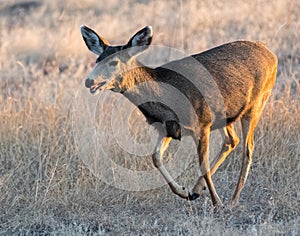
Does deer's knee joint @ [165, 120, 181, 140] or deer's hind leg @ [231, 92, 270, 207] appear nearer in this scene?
deer's knee joint @ [165, 120, 181, 140]

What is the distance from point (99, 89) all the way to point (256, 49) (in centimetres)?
207

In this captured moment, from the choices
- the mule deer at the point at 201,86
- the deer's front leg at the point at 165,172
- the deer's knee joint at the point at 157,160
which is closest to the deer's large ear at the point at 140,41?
the mule deer at the point at 201,86

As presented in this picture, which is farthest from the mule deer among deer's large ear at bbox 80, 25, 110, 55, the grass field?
the grass field

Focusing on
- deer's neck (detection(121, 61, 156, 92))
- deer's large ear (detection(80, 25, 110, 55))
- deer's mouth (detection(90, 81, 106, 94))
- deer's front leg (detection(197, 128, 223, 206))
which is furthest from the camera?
deer's front leg (detection(197, 128, 223, 206))

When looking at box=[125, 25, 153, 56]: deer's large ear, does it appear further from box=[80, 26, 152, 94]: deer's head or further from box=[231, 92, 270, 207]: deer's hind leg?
box=[231, 92, 270, 207]: deer's hind leg

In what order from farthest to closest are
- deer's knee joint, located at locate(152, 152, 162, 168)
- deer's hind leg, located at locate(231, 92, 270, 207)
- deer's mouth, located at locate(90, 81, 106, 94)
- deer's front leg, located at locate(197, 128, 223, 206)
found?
1. deer's hind leg, located at locate(231, 92, 270, 207)
2. deer's knee joint, located at locate(152, 152, 162, 168)
3. deer's front leg, located at locate(197, 128, 223, 206)
4. deer's mouth, located at locate(90, 81, 106, 94)

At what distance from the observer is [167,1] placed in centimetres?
1972

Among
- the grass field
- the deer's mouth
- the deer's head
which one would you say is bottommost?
the grass field

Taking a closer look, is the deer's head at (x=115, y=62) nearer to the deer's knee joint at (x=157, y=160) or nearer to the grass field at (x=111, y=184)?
the deer's knee joint at (x=157, y=160)

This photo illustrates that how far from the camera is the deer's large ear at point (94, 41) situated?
7496 mm

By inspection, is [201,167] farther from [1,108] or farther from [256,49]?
[1,108]

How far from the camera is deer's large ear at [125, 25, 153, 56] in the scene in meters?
7.26

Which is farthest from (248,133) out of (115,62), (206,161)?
(115,62)

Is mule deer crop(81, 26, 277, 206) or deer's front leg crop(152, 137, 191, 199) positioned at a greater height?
mule deer crop(81, 26, 277, 206)
